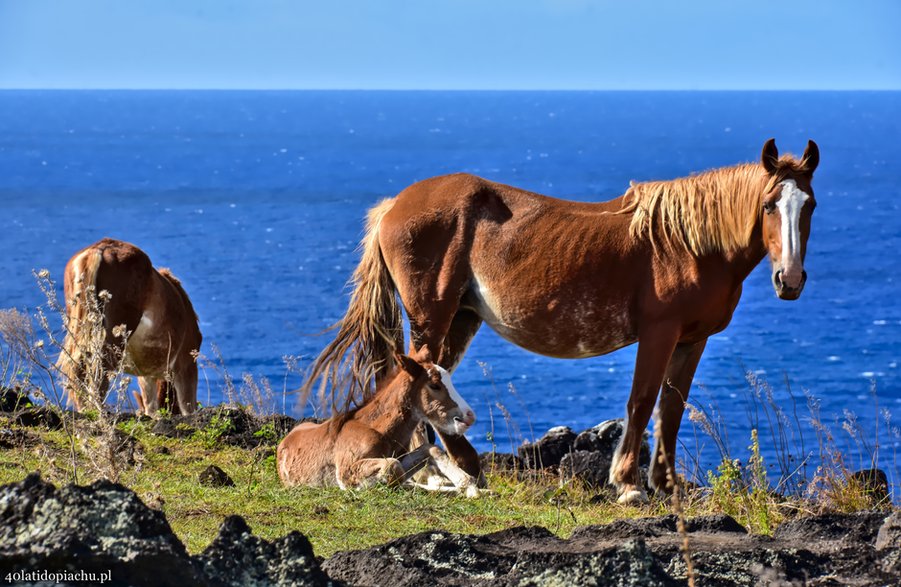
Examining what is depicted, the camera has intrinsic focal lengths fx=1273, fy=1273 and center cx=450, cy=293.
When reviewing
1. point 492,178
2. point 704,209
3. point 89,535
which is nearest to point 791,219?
point 704,209

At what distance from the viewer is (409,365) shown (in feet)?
27.6

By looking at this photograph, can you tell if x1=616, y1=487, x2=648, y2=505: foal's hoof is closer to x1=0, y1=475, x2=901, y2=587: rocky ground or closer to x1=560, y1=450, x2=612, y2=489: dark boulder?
x1=560, y1=450, x2=612, y2=489: dark boulder

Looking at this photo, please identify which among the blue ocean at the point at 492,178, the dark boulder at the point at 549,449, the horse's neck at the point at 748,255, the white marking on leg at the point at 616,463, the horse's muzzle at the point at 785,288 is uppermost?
the horse's neck at the point at 748,255

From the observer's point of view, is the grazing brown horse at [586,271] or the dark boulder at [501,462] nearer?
the grazing brown horse at [586,271]

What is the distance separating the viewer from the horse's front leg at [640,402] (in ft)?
28.5

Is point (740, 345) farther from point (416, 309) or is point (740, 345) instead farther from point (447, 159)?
point (447, 159)

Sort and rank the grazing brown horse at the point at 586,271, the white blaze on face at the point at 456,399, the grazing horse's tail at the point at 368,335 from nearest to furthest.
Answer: the white blaze on face at the point at 456,399, the grazing brown horse at the point at 586,271, the grazing horse's tail at the point at 368,335

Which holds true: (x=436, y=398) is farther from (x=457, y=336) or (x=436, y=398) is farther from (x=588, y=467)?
(x=588, y=467)

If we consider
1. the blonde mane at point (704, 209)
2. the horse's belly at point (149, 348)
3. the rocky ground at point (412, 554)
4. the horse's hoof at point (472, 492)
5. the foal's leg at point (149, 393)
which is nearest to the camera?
the rocky ground at point (412, 554)

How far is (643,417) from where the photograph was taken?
29.1 feet

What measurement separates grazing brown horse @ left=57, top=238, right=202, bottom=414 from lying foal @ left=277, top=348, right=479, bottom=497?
187 cm

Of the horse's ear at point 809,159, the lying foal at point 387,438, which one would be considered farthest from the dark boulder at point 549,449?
the horse's ear at point 809,159

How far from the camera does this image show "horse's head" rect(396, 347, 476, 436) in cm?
842

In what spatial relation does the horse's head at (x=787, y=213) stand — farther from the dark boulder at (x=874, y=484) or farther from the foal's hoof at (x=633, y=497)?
the foal's hoof at (x=633, y=497)
